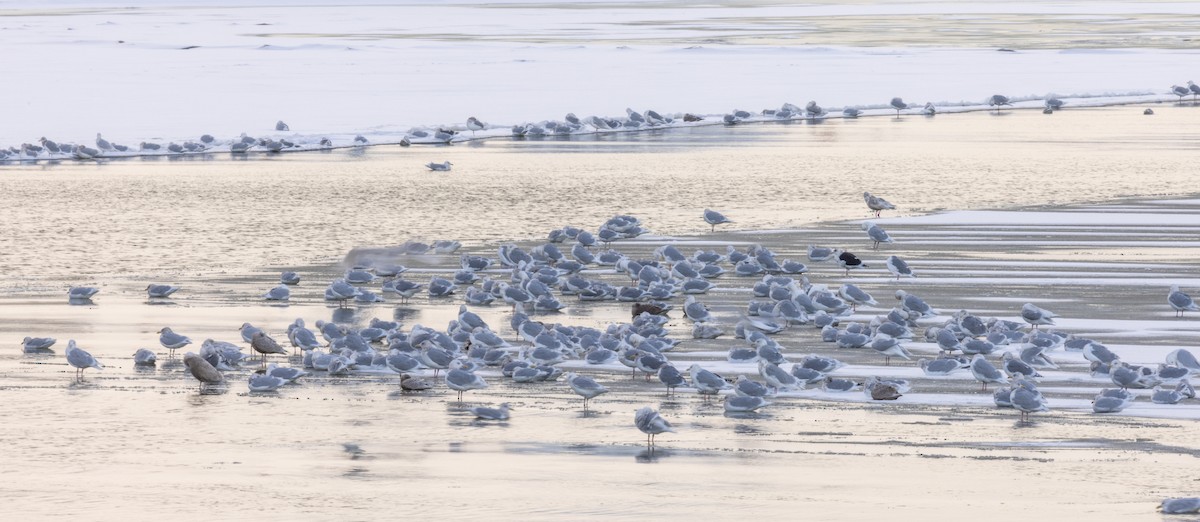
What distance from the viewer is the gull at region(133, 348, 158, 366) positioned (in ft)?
41.5

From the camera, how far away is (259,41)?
69.6m

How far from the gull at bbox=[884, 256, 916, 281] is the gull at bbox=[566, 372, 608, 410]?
5.43 metres

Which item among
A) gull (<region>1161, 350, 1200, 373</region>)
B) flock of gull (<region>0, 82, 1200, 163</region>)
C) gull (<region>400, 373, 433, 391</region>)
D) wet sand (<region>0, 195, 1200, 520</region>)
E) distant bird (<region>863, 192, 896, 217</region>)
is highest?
flock of gull (<region>0, 82, 1200, 163</region>)

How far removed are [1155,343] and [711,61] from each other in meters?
42.9

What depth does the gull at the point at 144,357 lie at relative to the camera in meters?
12.7

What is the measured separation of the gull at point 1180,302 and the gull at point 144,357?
8007 mm

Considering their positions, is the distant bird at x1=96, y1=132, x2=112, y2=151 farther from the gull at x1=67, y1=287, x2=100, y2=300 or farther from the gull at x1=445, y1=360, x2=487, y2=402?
the gull at x1=445, y1=360, x2=487, y2=402

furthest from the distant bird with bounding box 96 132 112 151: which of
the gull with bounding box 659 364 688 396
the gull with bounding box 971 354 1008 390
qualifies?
the gull with bounding box 971 354 1008 390

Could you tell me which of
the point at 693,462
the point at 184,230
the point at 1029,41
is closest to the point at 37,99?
the point at 184,230

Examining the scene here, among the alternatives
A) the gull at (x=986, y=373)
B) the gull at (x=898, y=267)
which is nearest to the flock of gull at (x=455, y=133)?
the gull at (x=898, y=267)

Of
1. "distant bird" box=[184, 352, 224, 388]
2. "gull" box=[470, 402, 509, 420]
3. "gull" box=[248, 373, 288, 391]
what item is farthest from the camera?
"distant bird" box=[184, 352, 224, 388]

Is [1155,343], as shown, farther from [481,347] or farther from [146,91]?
[146,91]

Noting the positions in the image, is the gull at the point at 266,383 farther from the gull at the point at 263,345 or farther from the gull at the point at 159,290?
the gull at the point at 159,290

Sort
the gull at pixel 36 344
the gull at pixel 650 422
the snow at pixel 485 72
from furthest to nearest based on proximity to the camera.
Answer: the snow at pixel 485 72, the gull at pixel 36 344, the gull at pixel 650 422
